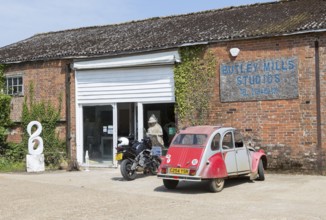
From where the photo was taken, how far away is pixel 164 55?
53.3 feet

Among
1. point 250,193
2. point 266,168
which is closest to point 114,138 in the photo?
point 266,168

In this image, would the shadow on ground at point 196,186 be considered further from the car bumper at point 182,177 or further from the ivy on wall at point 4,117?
the ivy on wall at point 4,117

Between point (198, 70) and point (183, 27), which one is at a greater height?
point (183, 27)

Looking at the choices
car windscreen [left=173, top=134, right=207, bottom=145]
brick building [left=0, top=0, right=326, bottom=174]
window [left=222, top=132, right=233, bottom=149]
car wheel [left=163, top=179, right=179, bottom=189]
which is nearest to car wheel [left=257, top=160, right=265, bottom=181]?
window [left=222, top=132, right=233, bottom=149]

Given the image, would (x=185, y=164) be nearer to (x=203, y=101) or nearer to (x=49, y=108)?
(x=203, y=101)

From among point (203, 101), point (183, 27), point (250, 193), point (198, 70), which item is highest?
point (183, 27)

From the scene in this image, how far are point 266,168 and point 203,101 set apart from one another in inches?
117

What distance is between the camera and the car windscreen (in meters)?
11.6

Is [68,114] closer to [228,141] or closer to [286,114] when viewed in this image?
[228,141]

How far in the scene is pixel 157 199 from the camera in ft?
34.1

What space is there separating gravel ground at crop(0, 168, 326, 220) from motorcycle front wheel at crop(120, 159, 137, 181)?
198 millimetres

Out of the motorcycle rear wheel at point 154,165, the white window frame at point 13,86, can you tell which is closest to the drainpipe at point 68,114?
the white window frame at point 13,86

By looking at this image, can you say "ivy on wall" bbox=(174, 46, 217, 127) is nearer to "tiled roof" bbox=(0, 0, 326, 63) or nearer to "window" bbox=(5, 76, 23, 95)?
"tiled roof" bbox=(0, 0, 326, 63)

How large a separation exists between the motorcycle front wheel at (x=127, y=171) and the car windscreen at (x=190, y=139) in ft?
7.06
